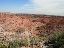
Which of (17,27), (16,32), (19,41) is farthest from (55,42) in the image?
(17,27)

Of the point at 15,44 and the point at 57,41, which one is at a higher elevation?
the point at 57,41

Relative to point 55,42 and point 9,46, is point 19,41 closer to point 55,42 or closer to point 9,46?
point 9,46

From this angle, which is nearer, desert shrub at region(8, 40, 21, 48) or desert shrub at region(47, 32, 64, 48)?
desert shrub at region(8, 40, 21, 48)

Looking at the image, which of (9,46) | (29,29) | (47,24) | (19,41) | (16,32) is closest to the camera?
(9,46)

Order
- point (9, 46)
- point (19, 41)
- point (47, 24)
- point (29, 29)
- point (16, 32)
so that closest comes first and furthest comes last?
point (9, 46)
point (19, 41)
point (16, 32)
point (29, 29)
point (47, 24)

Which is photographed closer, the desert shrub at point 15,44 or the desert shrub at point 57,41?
the desert shrub at point 15,44

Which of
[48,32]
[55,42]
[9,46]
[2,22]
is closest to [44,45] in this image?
[55,42]

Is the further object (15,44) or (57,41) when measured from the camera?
(57,41)

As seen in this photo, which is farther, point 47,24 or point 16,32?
point 47,24

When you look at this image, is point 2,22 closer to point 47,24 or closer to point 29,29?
point 29,29
